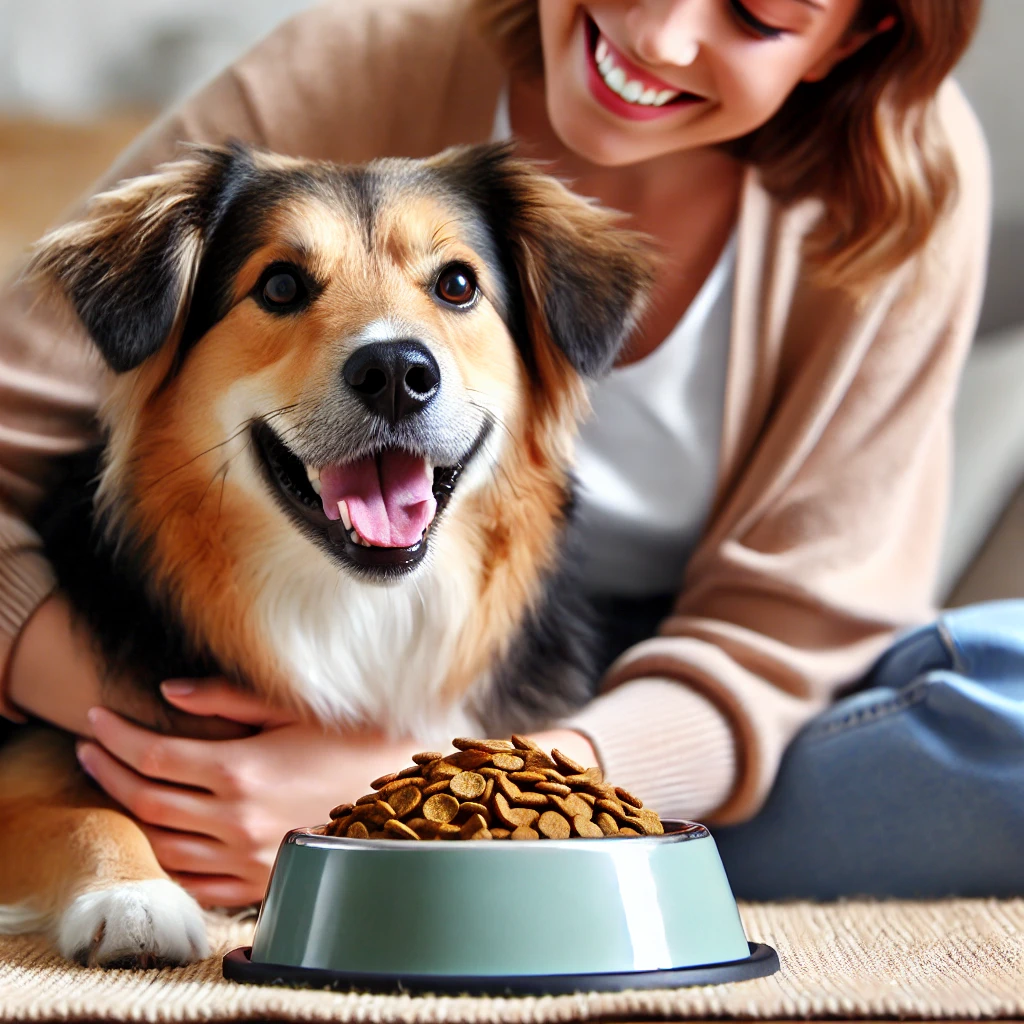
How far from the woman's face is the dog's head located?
104 millimetres

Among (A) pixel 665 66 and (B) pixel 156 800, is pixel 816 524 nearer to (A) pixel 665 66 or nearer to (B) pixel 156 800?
(A) pixel 665 66

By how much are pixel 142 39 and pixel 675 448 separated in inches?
62.9

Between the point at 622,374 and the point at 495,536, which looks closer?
the point at 495,536

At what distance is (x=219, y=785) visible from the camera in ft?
4.45

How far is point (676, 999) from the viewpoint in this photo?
0.87 m

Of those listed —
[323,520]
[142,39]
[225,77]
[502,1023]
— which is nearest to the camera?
[502,1023]

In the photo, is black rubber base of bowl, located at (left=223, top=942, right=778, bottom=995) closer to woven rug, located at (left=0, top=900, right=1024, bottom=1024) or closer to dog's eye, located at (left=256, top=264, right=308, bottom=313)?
woven rug, located at (left=0, top=900, right=1024, bottom=1024)

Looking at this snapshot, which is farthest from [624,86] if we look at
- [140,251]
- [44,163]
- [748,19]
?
[44,163]

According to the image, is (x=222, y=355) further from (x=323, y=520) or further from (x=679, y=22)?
(x=679, y=22)

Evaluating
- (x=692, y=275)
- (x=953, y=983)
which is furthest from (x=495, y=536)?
(x=953, y=983)

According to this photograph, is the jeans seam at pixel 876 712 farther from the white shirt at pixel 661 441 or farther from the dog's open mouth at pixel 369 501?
the dog's open mouth at pixel 369 501

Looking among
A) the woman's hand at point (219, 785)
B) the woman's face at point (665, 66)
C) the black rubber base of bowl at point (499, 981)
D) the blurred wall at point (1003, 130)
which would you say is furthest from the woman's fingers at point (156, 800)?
the blurred wall at point (1003, 130)

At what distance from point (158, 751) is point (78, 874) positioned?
164mm

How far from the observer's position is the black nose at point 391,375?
1.15m
